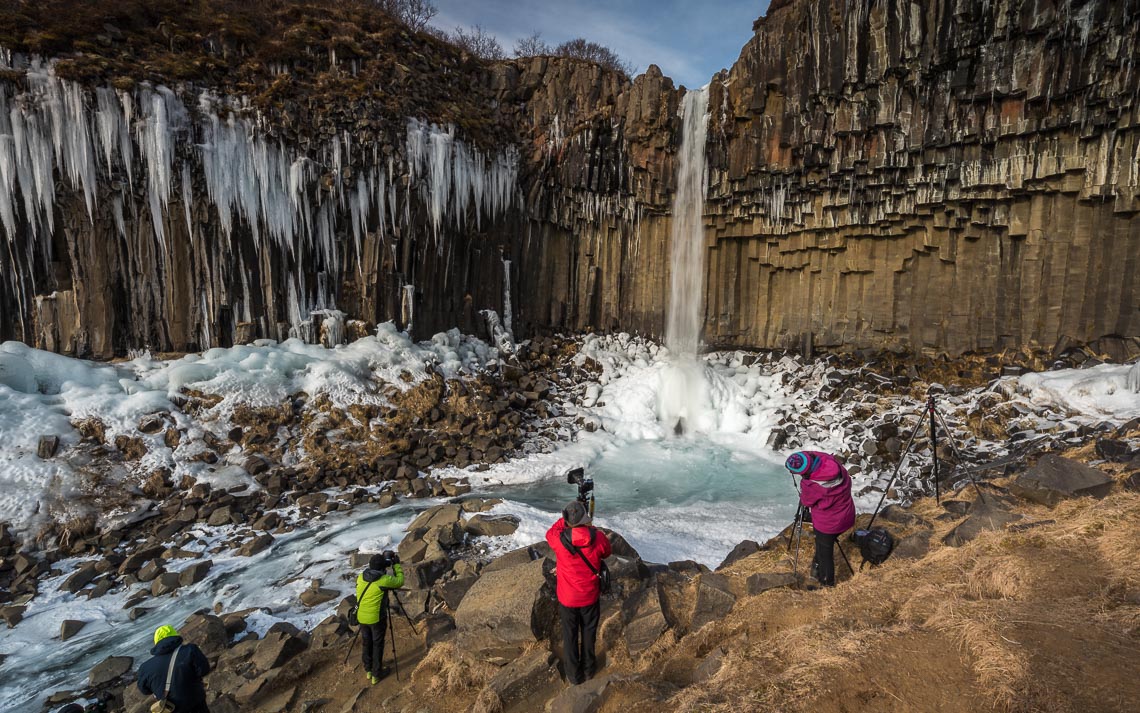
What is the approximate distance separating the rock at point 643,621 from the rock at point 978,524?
11.0 feet

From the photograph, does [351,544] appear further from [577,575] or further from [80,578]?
[577,575]

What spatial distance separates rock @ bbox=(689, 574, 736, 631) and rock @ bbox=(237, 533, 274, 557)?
7.05 metres

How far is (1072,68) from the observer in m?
11.4

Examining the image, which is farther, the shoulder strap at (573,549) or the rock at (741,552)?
the rock at (741,552)

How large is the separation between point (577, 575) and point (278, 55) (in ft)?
56.5

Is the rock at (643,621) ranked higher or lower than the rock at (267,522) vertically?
higher

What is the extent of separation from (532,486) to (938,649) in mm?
8790

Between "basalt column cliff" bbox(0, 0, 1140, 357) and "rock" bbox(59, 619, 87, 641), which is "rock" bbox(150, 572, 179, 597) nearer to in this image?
"rock" bbox(59, 619, 87, 641)

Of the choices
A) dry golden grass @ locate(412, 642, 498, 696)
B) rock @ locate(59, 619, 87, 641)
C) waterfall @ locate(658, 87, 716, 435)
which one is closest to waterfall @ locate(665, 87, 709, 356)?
waterfall @ locate(658, 87, 716, 435)

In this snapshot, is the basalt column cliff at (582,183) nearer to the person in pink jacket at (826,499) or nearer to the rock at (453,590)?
the rock at (453,590)

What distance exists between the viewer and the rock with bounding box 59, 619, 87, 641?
21.4 feet

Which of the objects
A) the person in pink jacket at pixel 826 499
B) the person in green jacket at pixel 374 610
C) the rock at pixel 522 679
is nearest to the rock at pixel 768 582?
the person in pink jacket at pixel 826 499

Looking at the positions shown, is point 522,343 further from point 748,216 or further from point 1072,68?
point 1072,68

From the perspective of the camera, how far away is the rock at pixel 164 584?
24.2 feet
